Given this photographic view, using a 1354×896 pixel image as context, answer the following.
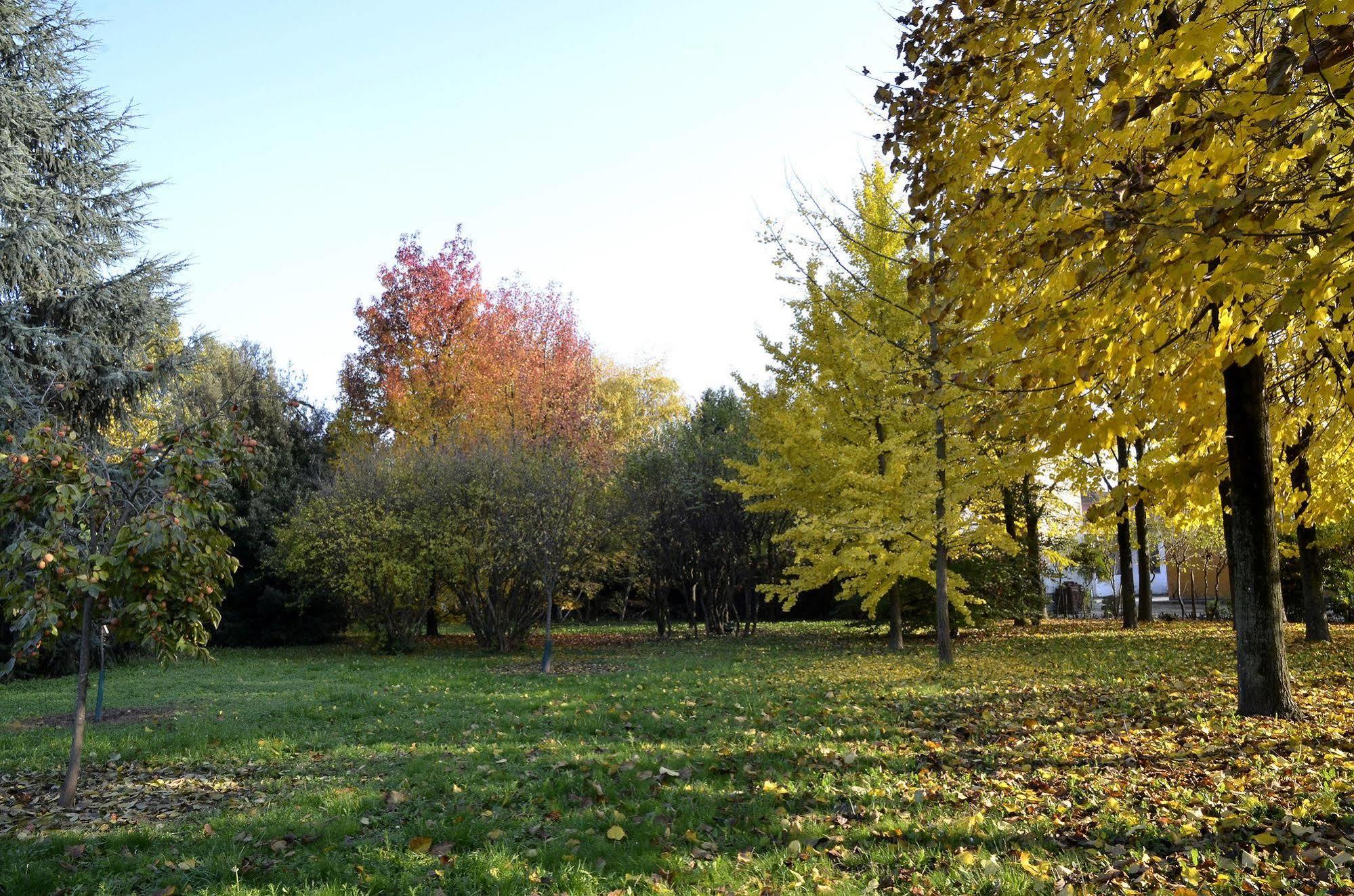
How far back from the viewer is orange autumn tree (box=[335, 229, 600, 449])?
2364cm

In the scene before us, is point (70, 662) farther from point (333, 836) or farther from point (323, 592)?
point (333, 836)

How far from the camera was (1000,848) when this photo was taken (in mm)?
3777

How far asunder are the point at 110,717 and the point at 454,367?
16465mm

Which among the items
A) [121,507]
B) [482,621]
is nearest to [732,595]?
[482,621]

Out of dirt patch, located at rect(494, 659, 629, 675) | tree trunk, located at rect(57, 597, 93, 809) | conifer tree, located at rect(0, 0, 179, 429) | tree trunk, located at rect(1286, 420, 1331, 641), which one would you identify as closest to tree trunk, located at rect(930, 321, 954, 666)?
dirt patch, located at rect(494, 659, 629, 675)

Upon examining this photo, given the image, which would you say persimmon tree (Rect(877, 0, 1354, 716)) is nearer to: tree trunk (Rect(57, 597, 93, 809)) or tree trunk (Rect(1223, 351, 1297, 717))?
tree trunk (Rect(1223, 351, 1297, 717))

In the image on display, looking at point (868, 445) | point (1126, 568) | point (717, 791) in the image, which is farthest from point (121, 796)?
point (1126, 568)

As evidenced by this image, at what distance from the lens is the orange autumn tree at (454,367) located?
23.6 meters

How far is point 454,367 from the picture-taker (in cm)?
2436

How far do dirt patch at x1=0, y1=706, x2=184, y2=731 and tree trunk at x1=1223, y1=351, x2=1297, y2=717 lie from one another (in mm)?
9652

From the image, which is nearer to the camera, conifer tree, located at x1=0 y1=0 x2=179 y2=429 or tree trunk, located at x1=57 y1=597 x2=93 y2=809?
tree trunk, located at x1=57 y1=597 x2=93 y2=809

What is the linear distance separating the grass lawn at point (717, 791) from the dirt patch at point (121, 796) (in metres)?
0.03

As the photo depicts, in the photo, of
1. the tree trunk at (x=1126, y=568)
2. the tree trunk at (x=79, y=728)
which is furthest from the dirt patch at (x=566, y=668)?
the tree trunk at (x=1126, y=568)

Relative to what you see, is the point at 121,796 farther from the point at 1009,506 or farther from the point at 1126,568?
the point at 1126,568
